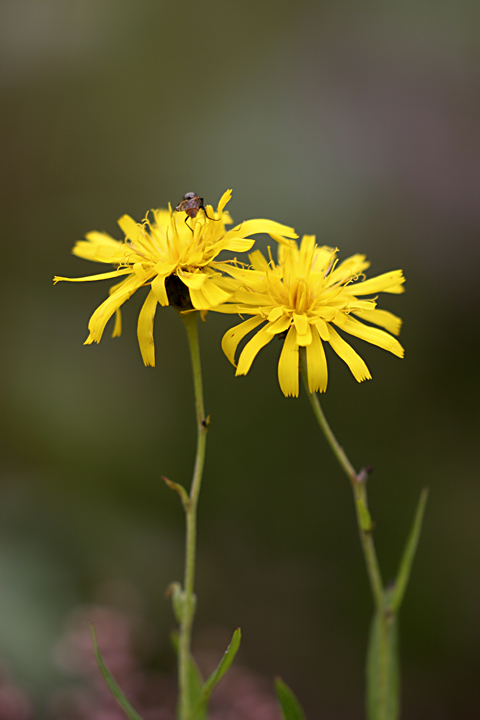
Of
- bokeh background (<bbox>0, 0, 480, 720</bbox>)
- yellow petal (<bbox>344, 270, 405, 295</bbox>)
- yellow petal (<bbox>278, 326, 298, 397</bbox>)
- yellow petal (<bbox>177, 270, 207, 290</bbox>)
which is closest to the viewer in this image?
yellow petal (<bbox>177, 270, 207, 290</bbox>)

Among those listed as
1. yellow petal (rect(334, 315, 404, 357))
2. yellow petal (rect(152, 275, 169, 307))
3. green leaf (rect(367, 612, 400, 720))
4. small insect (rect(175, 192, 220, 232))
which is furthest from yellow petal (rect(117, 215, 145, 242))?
green leaf (rect(367, 612, 400, 720))

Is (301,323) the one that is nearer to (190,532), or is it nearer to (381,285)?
(381,285)

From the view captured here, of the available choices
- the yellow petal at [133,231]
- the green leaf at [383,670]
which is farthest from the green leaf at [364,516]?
the yellow petal at [133,231]

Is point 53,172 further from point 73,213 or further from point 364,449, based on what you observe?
point 364,449

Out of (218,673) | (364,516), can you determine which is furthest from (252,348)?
(218,673)

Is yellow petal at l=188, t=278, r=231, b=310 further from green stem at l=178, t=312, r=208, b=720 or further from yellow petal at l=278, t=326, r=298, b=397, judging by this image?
yellow petal at l=278, t=326, r=298, b=397

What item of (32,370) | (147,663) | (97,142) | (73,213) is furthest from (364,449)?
(97,142)
